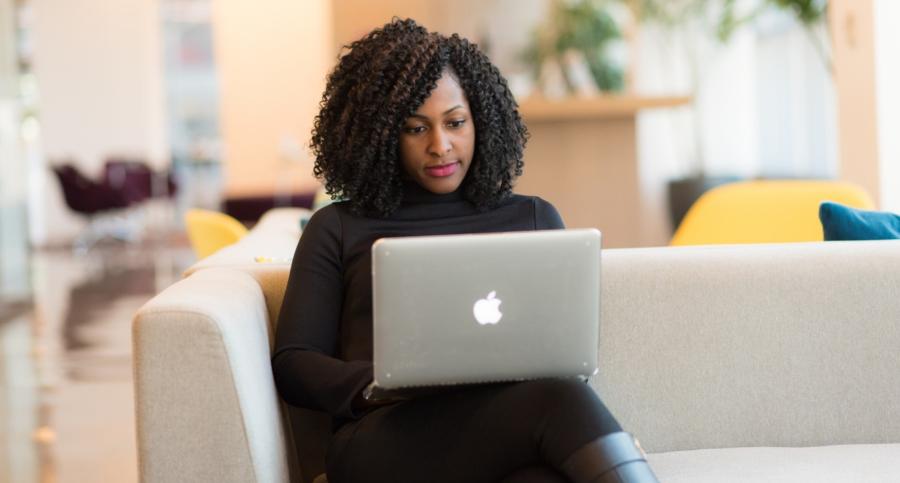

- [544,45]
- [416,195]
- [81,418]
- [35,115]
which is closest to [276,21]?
[544,45]

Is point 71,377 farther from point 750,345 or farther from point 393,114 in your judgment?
point 750,345

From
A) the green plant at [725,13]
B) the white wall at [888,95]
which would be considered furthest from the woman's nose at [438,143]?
the green plant at [725,13]

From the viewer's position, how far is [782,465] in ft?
7.04

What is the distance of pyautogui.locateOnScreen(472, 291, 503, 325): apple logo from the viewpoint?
5.95ft

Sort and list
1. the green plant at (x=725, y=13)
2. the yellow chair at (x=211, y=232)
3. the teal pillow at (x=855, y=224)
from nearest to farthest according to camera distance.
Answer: the teal pillow at (x=855, y=224), the yellow chair at (x=211, y=232), the green plant at (x=725, y=13)

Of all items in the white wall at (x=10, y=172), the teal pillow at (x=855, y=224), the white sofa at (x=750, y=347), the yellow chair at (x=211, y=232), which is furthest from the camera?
the white wall at (x=10, y=172)

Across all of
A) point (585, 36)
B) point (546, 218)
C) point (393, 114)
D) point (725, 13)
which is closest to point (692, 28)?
point (585, 36)

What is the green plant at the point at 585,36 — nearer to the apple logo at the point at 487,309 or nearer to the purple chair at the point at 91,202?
the purple chair at the point at 91,202

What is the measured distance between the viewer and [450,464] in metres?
1.97

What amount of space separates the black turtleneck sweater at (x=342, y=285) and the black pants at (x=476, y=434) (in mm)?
88

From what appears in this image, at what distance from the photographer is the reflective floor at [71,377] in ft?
13.1

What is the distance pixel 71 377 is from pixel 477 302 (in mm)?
4277

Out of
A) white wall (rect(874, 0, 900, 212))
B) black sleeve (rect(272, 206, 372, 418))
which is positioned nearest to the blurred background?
white wall (rect(874, 0, 900, 212))

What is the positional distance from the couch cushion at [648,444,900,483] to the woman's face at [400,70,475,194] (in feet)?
2.19
